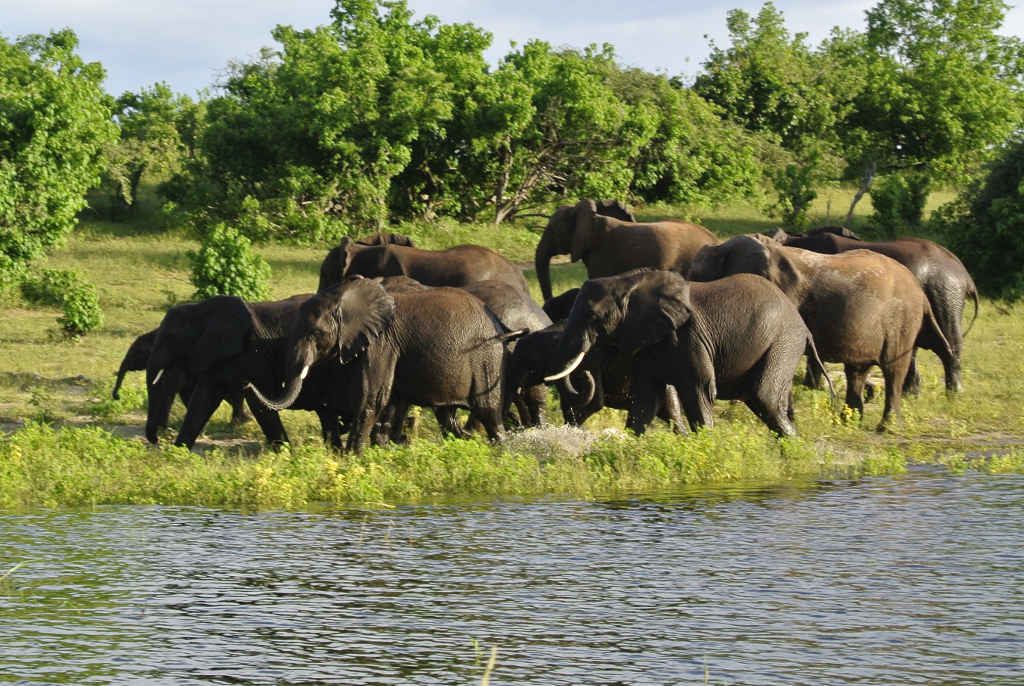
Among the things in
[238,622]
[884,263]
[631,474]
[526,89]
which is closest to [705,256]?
[884,263]

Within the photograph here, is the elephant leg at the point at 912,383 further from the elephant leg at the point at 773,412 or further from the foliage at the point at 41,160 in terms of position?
the foliage at the point at 41,160

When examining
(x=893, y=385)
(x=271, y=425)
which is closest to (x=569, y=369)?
(x=271, y=425)

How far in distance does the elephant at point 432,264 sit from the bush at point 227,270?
6043 millimetres

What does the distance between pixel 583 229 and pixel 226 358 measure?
811 centimetres

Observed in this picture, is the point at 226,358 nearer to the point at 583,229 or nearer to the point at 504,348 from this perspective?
the point at 504,348

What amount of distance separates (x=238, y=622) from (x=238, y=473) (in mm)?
3754

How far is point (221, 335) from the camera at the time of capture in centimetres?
1320

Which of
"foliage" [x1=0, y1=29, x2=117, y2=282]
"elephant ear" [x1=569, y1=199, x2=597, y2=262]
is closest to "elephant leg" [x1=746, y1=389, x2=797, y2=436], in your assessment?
"elephant ear" [x1=569, y1=199, x2=597, y2=262]

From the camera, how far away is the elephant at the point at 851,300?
14.8 m

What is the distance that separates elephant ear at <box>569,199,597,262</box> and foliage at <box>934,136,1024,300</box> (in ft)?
37.3

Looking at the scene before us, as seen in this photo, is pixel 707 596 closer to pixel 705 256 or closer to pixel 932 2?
pixel 705 256

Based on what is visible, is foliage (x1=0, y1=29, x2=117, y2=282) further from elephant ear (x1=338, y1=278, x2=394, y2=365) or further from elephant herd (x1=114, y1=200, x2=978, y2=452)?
elephant ear (x1=338, y1=278, x2=394, y2=365)

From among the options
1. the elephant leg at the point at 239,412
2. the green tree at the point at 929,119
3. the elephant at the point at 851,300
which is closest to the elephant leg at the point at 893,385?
the elephant at the point at 851,300

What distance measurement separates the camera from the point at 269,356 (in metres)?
13.3
